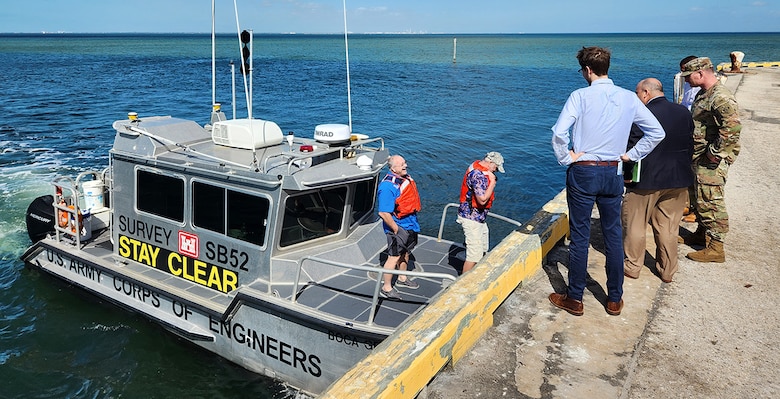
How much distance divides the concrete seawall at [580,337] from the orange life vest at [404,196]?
125cm

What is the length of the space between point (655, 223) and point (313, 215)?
3874mm

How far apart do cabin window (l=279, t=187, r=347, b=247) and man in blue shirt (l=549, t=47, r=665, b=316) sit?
3.38 metres

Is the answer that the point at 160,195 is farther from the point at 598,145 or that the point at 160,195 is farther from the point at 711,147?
the point at 711,147

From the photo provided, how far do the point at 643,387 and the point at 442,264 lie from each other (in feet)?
13.4

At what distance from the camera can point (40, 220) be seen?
30.4ft

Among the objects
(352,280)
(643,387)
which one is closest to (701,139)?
(643,387)

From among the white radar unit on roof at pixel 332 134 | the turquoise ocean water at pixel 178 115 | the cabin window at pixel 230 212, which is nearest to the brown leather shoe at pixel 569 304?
the cabin window at pixel 230 212

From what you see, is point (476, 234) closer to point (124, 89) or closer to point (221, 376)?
point (221, 376)

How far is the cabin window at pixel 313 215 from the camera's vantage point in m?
6.59

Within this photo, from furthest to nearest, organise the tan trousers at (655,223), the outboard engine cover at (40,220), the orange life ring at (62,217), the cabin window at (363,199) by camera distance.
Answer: the outboard engine cover at (40,220) → the orange life ring at (62,217) → the cabin window at (363,199) → the tan trousers at (655,223)

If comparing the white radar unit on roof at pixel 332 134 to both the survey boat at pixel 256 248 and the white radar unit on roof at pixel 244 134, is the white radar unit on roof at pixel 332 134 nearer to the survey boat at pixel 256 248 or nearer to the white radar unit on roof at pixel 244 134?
the survey boat at pixel 256 248

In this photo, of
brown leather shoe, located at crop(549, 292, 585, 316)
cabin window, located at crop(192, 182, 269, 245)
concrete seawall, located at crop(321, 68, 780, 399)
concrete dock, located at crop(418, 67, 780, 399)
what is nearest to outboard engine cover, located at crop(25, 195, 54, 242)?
cabin window, located at crop(192, 182, 269, 245)

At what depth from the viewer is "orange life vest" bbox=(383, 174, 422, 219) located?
594cm

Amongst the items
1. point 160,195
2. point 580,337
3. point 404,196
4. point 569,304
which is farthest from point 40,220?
point 580,337
